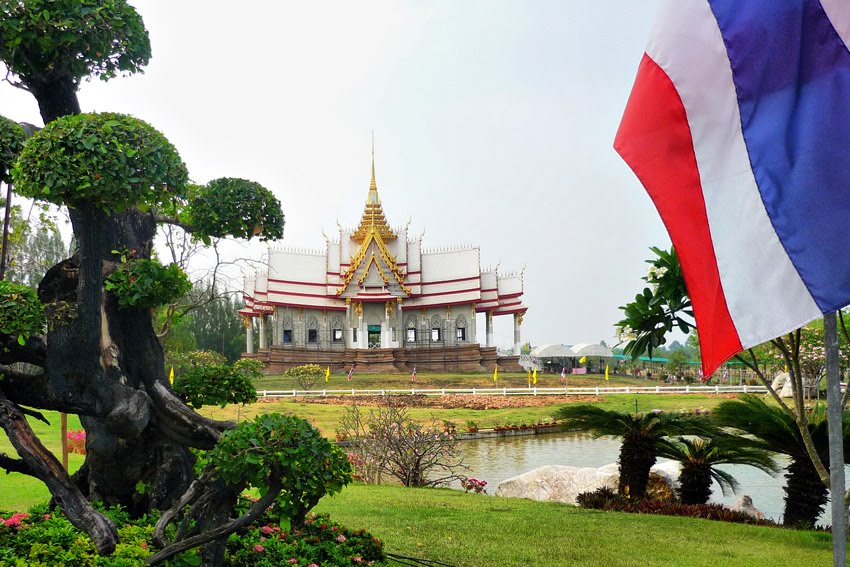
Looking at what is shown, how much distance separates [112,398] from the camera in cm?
438

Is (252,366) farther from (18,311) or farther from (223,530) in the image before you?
(223,530)

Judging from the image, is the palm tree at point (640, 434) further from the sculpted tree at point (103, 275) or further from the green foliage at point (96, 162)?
the green foliage at point (96, 162)

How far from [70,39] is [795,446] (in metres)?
7.60

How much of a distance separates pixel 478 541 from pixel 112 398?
3467 millimetres

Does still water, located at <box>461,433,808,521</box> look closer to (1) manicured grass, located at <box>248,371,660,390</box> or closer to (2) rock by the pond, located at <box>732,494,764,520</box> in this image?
(2) rock by the pond, located at <box>732,494,764,520</box>

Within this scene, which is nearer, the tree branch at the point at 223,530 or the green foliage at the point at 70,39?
the tree branch at the point at 223,530

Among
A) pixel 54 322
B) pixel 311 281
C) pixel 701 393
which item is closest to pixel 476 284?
pixel 311 281

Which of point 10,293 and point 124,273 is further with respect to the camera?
point 124,273

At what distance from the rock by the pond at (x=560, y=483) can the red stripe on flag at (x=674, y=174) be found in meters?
6.85

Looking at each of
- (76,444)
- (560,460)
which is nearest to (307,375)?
(560,460)

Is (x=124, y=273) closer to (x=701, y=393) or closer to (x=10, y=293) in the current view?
(x=10, y=293)

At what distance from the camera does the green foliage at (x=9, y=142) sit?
453cm

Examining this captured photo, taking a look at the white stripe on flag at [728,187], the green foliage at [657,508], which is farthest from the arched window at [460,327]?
the white stripe on flag at [728,187]

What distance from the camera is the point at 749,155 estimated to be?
3408 millimetres
